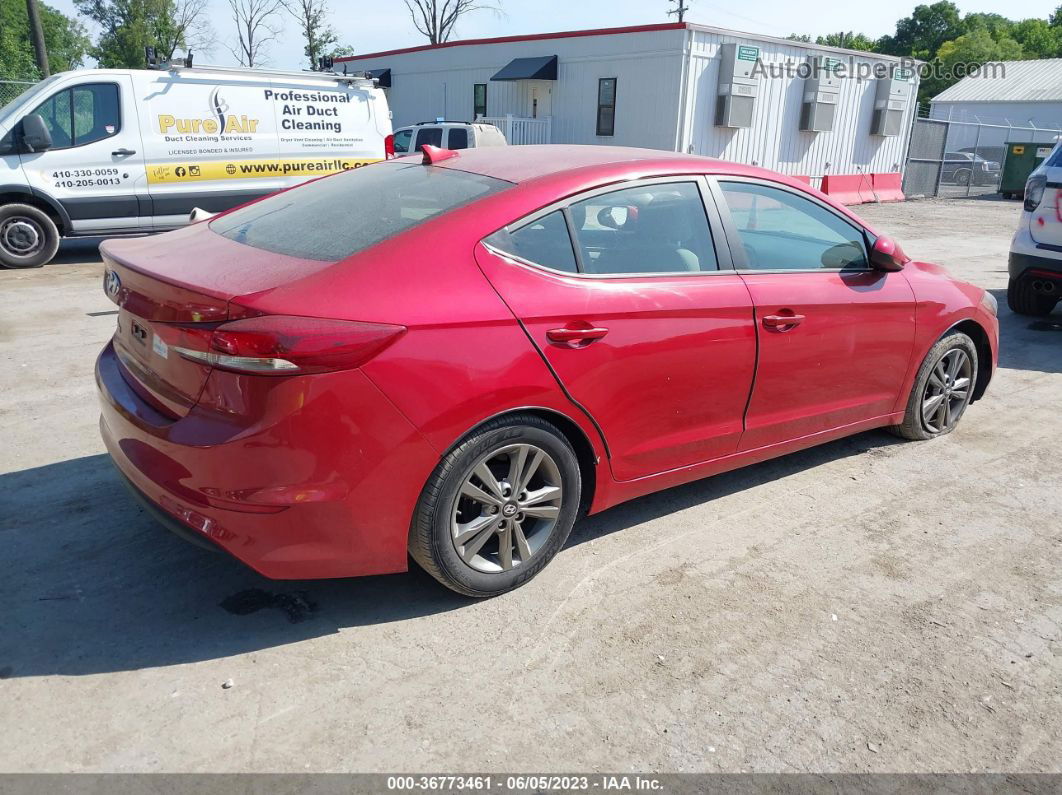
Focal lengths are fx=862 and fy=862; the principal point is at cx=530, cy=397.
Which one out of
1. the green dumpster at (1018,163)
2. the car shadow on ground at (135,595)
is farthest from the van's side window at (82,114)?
the green dumpster at (1018,163)

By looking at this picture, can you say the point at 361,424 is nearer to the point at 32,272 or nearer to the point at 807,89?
the point at 32,272

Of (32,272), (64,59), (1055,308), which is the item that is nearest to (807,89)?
(1055,308)

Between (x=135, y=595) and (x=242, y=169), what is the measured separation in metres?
9.42

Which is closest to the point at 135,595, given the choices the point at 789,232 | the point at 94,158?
the point at 789,232

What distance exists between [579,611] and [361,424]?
1141mm

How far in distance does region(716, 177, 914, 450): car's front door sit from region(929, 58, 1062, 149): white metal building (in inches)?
1942

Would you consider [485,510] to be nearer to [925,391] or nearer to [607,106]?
[925,391]

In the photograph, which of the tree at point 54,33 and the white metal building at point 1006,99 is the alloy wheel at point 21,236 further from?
the white metal building at point 1006,99

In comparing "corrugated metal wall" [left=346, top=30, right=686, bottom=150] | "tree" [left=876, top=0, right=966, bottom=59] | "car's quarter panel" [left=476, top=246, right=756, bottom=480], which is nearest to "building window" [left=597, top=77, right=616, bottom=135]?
"corrugated metal wall" [left=346, top=30, right=686, bottom=150]

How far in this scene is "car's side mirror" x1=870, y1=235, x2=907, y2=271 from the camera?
4359 millimetres

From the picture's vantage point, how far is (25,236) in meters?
9.98

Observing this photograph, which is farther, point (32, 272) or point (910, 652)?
point (32, 272)

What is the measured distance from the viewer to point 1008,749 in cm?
263

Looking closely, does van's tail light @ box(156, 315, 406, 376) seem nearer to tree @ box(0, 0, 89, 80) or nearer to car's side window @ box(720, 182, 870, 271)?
car's side window @ box(720, 182, 870, 271)
